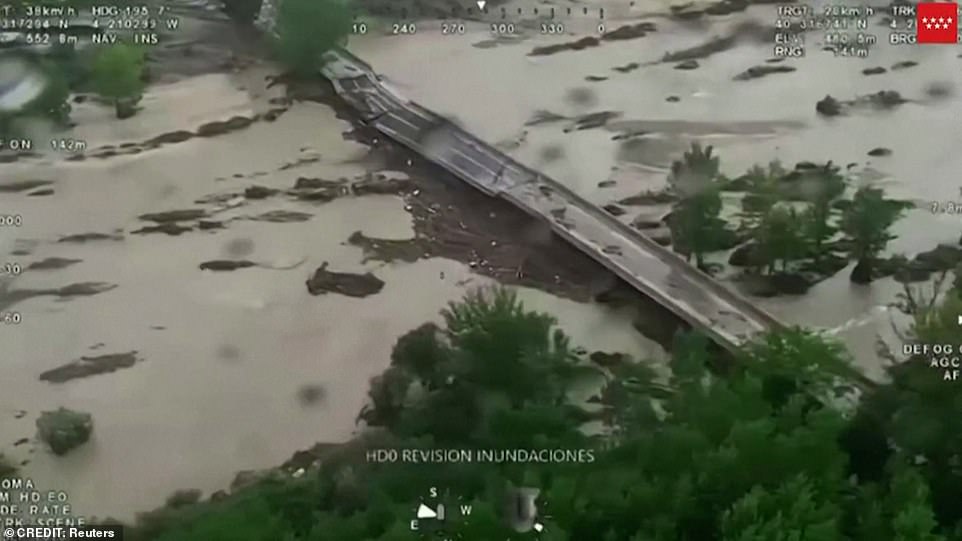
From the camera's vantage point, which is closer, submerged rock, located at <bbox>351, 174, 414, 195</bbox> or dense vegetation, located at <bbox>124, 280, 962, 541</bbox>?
dense vegetation, located at <bbox>124, 280, 962, 541</bbox>

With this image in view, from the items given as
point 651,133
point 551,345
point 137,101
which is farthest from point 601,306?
point 137,101

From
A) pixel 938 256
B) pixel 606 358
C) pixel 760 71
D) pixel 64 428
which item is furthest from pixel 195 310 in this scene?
pixel 938 256

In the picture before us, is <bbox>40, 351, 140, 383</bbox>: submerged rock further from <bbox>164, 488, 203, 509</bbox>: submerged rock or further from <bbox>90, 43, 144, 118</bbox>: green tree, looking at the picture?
<bbox>90, 43, 144, 118</bbox>: green tree

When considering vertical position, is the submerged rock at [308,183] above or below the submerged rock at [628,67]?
below

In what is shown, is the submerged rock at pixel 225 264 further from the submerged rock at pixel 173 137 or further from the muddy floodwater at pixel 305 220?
the submerged rock at pixel 173 137

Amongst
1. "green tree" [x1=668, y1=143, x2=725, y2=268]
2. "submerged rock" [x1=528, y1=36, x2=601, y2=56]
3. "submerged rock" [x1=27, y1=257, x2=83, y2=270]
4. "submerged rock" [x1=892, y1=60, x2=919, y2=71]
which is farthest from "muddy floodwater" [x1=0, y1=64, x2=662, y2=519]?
"submerged rock" [x1=892, y1=60, x2=919, y2=71]

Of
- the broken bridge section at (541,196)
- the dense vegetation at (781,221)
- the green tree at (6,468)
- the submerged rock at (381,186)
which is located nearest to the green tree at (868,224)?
the dense vegetation at (781,221)

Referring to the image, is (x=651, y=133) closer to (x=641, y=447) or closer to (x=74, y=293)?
(x=641, y=447)
